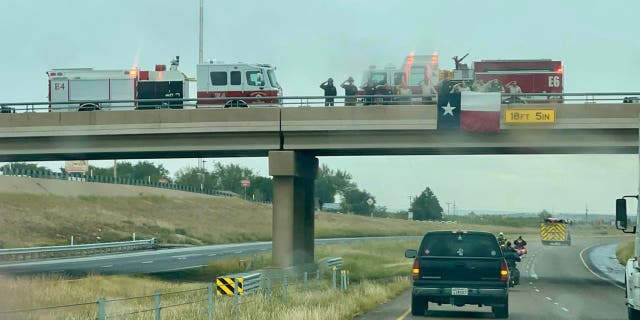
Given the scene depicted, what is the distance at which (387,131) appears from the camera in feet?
144

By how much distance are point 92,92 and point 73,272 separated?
887 centimetres

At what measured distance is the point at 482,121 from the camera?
42656 millimetres

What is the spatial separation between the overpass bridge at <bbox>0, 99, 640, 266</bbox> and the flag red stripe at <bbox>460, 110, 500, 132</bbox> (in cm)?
47

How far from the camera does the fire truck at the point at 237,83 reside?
49969 millimetres

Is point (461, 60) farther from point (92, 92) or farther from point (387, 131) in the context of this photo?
point (92, 92)

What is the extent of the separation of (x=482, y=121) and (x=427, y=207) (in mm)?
110136

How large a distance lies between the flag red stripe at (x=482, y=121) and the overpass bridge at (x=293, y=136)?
47 cm

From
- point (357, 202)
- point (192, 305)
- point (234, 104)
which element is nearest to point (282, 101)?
point (234, 104)

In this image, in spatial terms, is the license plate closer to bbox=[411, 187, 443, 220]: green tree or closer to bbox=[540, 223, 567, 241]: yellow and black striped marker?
bbox=[540, 223, 567, 241]: yellow and black striped marker

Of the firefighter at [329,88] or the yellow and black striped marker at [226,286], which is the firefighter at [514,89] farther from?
the yellow and black striped marker at [226,286]

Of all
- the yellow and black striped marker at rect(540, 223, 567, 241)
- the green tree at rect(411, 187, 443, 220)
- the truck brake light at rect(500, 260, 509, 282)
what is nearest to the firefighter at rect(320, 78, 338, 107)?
the truck brake light at rect(500, 260, 509, 282)

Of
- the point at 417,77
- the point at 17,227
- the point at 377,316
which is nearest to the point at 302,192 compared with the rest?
the point at 417,77

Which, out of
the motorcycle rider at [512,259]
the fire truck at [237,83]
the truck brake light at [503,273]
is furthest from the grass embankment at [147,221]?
the truck brake light at [503,273]

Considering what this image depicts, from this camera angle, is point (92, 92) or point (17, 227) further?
point (17, 227)
